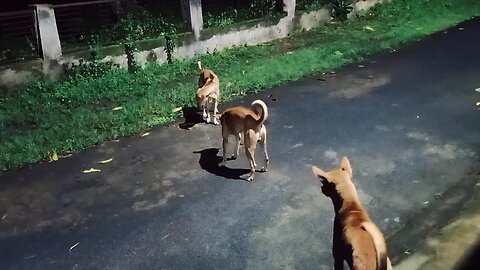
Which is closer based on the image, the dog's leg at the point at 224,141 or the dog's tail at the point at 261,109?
the dog's tail at the point at 261,109

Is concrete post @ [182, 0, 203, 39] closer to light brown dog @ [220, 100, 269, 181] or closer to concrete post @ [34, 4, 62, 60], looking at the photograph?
concrete post @ [34, 4, 62, 60]

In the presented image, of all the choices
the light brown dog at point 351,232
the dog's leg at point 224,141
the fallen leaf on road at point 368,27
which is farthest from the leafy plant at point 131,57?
the light brown dog at point 351,232

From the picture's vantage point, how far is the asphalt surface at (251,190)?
510 centimetres

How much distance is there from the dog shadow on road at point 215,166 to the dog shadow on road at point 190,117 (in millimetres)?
1006

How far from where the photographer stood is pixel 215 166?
6762 mm

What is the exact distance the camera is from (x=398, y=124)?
25.3 ft

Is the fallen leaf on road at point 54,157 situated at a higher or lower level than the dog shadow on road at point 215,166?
higher

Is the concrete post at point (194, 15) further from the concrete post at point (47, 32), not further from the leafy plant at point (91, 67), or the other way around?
the concrete post at point (47, 32)

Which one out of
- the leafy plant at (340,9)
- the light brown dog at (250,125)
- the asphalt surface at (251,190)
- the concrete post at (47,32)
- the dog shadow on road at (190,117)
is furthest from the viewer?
the leafy plant at (340,9)

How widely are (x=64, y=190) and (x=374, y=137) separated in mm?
4204

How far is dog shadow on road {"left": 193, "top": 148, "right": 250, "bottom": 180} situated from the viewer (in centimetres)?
651

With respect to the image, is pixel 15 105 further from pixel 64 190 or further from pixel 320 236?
pixel 320 236

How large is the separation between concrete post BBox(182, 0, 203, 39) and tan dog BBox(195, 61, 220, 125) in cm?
349

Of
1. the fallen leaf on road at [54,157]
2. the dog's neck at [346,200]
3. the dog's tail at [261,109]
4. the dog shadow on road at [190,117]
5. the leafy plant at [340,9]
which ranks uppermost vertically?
the leafy plant at [340,9]
